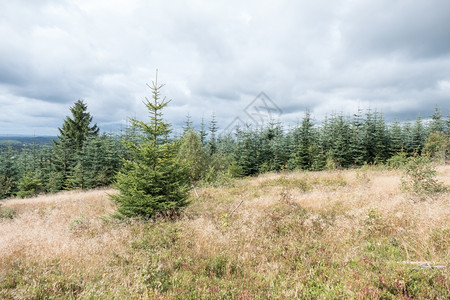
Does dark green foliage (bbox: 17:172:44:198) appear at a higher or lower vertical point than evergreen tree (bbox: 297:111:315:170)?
lower

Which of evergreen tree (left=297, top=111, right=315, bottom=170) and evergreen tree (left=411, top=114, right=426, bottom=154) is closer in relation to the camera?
evergreen tree (left=297, top=111, right=315, bottom=170)

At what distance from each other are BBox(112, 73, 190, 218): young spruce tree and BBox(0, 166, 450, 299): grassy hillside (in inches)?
33.9

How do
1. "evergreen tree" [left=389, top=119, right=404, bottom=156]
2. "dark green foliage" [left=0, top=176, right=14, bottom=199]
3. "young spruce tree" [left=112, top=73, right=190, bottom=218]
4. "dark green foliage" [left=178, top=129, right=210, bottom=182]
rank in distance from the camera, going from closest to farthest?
"young spruce tree" [left=112, top=73, right=190, bottom=218], "dark green foliage" [left=178, top=129, right=210, bottom=182], "dark green foliage" [left=0, top=176, right=14, bottom=199], "evergreen tree" [left=389, top=119, right=404, bottom=156]

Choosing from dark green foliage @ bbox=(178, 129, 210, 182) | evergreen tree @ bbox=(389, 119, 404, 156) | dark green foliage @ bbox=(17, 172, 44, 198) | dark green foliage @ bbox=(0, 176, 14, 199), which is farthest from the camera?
evergreen tree @ bbox=(389, 119, 404, 156)

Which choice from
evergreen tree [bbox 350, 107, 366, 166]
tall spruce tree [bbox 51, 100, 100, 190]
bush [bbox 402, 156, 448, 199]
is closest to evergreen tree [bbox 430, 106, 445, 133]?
evergreen tree [bbox 350, 107, 366, 166]

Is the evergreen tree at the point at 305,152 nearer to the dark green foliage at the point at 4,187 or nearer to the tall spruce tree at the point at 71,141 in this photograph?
the tall spruce tree at the point at 71,141

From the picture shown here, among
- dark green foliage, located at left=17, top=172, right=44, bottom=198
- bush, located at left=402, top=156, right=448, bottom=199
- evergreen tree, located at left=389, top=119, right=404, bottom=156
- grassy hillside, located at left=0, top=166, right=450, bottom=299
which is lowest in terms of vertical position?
dark green foliage, located at left=17, top=172, right=44, bottom=198

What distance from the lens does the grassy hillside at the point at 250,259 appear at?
11.3 feet

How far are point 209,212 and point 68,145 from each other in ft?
137

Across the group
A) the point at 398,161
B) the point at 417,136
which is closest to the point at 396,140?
the point at 417,136

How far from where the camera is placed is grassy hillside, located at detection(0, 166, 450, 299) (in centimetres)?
345

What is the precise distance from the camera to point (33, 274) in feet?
13.7

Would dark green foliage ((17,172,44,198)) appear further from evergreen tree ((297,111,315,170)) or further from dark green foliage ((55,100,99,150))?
evergreen tree ((297,111,315,170))

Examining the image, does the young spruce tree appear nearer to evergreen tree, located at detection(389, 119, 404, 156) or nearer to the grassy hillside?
the grassy hillside
